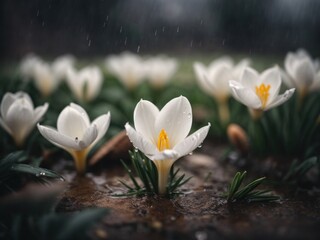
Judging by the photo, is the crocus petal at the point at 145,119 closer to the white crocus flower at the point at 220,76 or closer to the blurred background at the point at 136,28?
the white crocus flower at the point at 220,76

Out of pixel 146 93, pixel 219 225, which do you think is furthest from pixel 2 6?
pixel 219 225

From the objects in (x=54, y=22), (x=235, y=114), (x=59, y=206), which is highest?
(x=54, y=22)

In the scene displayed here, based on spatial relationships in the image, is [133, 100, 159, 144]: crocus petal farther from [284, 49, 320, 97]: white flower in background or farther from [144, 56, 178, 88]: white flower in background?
[144, 56, 178, 88]: white flower in background

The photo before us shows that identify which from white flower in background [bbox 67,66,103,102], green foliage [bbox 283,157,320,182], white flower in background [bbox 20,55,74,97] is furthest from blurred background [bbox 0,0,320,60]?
green foliage [bbox 283,157,320,182]

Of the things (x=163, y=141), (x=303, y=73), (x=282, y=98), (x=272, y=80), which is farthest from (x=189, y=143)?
(x=303, y=73)

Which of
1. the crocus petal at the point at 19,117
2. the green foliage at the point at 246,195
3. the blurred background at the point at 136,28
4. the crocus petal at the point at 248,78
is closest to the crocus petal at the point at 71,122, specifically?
the crocus petal at the point at 19,117

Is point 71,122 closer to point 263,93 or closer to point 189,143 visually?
point 189,143

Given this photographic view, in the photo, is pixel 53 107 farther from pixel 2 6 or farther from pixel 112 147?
pixel 2 6

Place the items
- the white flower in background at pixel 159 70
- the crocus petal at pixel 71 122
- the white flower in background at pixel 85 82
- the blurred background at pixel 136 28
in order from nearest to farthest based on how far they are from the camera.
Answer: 1. the crocus petal at pixel 71 122
2. the white flower in background at pixel 85 82
3. the white flower in background at pixel 159 70
4. the blurred background at pixel 136 28
